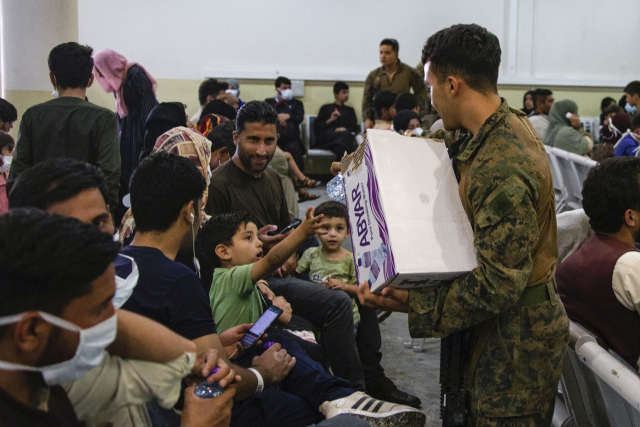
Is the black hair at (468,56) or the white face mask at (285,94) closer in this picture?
the black hair at (468,56)

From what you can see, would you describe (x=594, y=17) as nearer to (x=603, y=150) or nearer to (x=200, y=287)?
(x=603, y=150)

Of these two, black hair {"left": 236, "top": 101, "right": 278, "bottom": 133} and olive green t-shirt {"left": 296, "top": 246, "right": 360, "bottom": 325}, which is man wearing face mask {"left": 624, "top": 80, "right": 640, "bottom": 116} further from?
black hair {"left": 236, "top": 101, "right": 278, "bottom": 133}

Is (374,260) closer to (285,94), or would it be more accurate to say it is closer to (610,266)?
(610,266)

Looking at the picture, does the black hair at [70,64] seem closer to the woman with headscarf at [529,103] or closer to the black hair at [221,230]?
the black hair at [221,230]

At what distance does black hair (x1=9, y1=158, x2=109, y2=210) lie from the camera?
4.33 feet

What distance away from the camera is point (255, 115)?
267cm

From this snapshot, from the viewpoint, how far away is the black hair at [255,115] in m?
2.67

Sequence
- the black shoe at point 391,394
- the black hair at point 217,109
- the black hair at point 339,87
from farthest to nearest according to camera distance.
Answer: the black hair at point 339,87, the black hair at point 217,109, the black shoe at point 391,394

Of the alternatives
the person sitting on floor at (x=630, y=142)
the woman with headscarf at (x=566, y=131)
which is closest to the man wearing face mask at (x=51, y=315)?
the person sitting on floor at (x=630, y=142)

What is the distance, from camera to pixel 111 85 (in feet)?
12.6

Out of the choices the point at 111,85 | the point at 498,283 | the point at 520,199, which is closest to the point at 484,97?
the point at 520,199

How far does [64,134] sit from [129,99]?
1034 millimetres

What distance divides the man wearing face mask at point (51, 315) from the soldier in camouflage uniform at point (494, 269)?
792mm

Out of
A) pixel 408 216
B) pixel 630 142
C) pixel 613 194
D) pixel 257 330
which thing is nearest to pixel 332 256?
pixel 257 330
